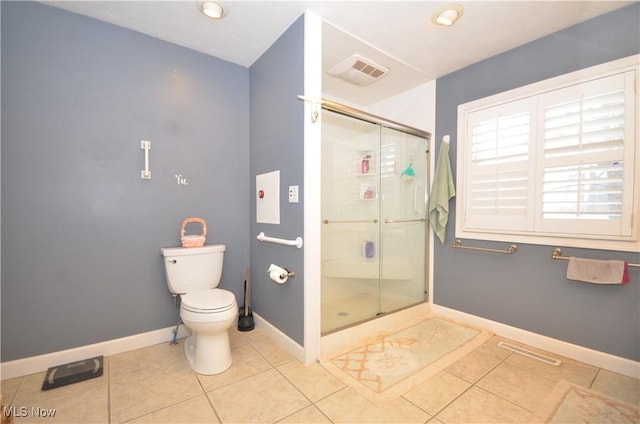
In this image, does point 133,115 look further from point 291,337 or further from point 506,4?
point 506,4

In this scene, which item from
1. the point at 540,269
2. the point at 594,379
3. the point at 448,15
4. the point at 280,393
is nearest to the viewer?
the point at 280,393

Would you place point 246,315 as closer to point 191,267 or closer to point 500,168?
point 191,267

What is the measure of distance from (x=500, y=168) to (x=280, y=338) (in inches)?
88.6

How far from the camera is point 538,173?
6.59 ft

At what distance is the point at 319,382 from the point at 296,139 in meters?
1.58

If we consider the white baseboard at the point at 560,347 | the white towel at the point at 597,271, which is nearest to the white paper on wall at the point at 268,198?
the white baseboard at the point at 560,347

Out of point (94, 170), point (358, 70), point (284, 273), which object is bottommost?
point (284, 273)

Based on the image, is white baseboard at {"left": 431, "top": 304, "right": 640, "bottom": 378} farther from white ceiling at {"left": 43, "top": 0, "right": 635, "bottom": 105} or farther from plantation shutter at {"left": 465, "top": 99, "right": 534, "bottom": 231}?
white ceiling at {"left": 43, "top": 0, "right": 635, "bottom": 105}

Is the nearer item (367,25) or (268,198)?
(367,25)

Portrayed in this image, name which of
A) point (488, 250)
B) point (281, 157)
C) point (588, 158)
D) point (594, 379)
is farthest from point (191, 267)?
point (588, 158)

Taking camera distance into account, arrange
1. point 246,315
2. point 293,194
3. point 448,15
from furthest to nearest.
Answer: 1. point 246,315
2. point 293,194
3. point 448,15

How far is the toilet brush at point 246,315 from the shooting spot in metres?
2.29

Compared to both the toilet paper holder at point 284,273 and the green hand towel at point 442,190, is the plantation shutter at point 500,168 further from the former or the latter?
the toilet paper holder at point 284,273

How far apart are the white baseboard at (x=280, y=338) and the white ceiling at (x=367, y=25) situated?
229cm
